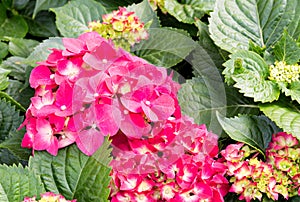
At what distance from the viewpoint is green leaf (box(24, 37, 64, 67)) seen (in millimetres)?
1463

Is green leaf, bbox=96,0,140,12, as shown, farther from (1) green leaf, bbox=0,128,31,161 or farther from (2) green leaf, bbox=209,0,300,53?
(1) green leaf, bbox=0,128,31,161

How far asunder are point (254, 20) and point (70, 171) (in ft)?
2.42

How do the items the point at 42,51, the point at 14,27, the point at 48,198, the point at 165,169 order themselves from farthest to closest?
the point at 14,27 < the point at 42,51 < the point at 165,169 < the point at 48,198

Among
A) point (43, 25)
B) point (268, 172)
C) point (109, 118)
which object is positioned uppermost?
point (109, 118)

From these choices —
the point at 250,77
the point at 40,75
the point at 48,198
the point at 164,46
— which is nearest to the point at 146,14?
the point at 164,46

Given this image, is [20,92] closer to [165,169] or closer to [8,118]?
[8,118]

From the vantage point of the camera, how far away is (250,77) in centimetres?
137

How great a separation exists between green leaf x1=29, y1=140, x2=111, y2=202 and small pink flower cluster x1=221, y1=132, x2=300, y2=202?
1.05ft

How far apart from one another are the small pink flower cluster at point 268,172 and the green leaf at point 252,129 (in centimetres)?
4

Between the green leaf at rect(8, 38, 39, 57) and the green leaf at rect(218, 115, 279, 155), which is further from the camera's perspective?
the green leaf at rect(8, 38, 39, 57)

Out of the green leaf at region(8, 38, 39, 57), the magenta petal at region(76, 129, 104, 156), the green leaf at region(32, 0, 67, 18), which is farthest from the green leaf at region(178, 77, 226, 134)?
→ the green leaf at region(32, 0, 67, 18)

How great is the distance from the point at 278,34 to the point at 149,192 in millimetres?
675

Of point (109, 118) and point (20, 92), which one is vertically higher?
point (109, 118)

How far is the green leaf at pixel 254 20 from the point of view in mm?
1531
